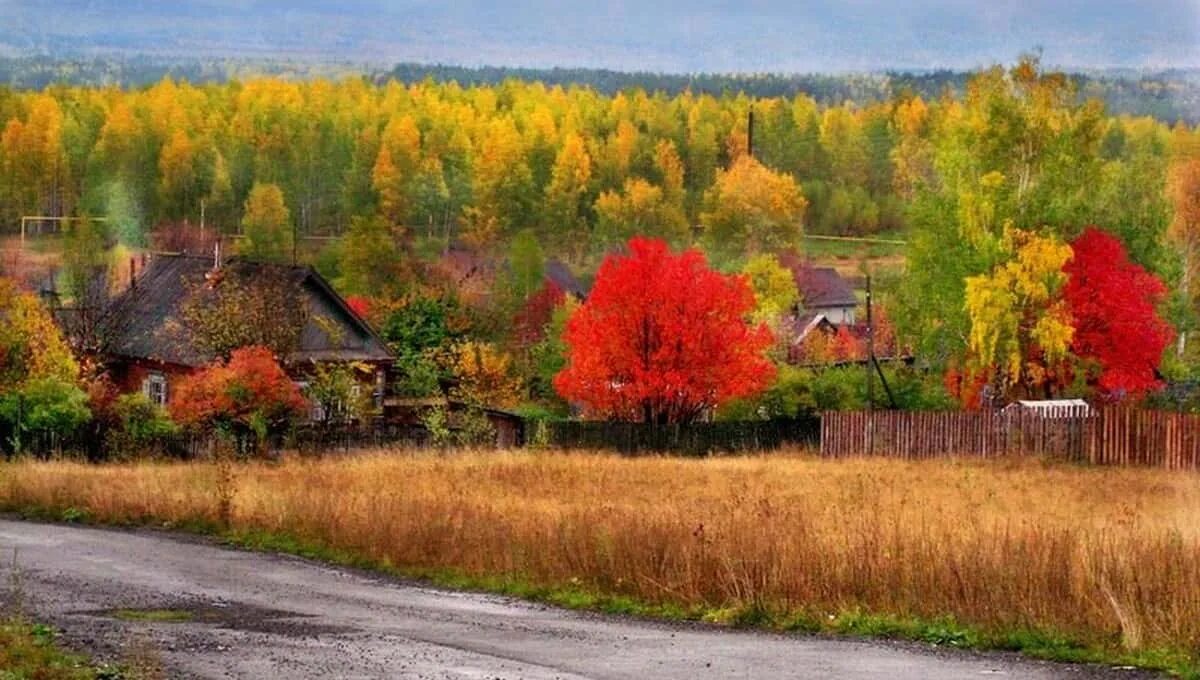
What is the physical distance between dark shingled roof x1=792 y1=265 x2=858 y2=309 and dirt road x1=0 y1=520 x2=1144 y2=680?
9903 cm

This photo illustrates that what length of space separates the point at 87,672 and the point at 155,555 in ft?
34.7

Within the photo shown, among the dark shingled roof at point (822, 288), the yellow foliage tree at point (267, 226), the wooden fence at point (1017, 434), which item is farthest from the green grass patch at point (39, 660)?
the yellow foliage tree at point (267, 226)

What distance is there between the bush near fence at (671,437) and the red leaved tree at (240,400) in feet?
27.0

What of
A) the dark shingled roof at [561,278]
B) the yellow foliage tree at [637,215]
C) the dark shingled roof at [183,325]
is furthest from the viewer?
the yellow foliage tree at [637,215]

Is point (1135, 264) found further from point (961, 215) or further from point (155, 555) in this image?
point (155, 555)

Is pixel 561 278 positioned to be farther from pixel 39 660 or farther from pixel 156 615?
pixel 39 660

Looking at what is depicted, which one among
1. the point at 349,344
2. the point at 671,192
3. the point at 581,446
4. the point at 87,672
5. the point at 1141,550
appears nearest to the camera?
the point at 87,672

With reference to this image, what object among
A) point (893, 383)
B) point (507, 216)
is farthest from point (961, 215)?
point (507, 216)

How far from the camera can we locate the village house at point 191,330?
202 feet

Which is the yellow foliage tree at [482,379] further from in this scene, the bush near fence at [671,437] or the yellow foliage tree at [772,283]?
the yellow foliage tree at [772,283]

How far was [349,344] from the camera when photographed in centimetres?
6494

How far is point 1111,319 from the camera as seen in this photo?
54.4 m

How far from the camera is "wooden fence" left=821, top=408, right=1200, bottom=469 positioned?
45594 mm

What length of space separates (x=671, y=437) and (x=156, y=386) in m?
19.0
